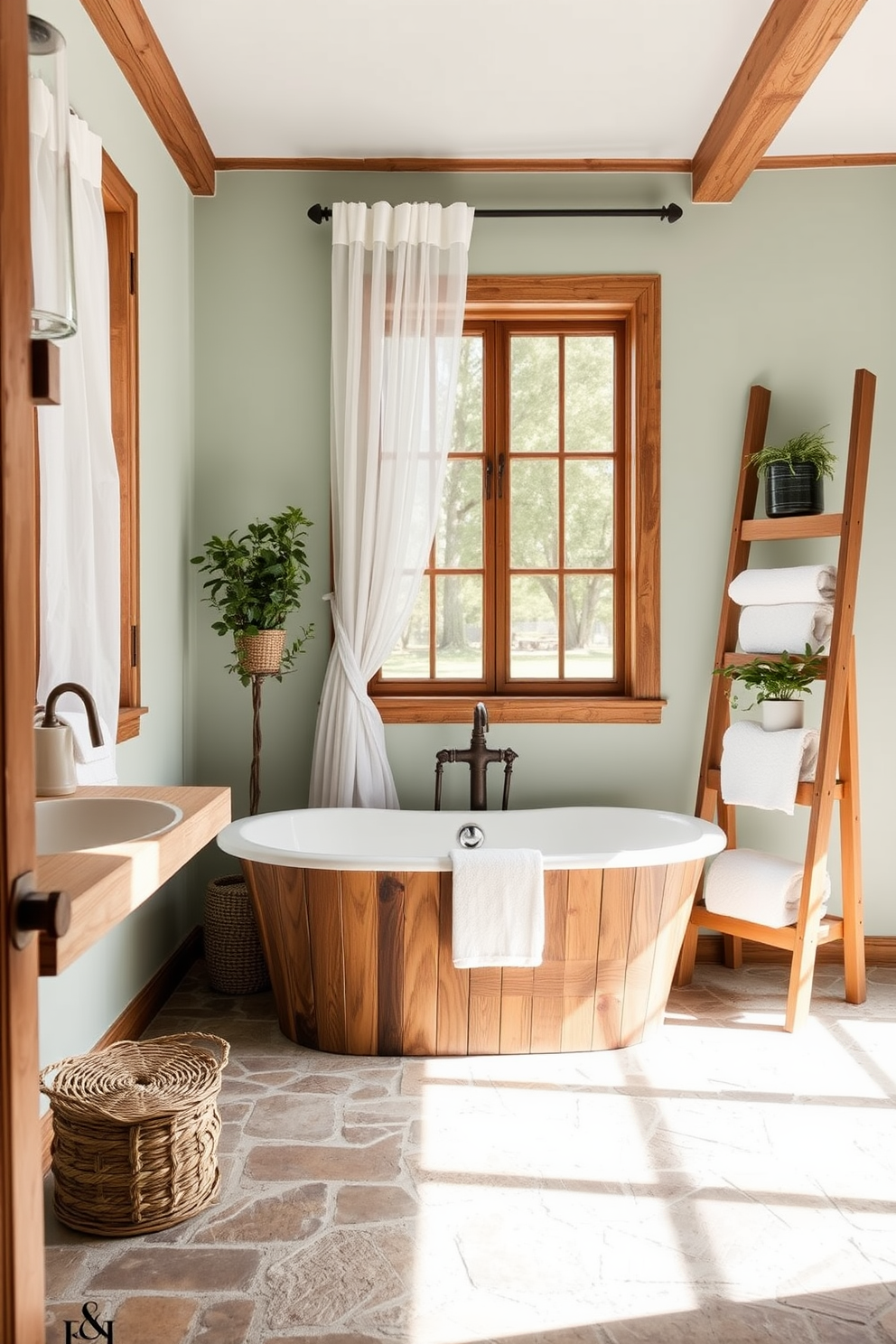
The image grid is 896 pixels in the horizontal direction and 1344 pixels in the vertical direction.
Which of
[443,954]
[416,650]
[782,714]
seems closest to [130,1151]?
[443,954]

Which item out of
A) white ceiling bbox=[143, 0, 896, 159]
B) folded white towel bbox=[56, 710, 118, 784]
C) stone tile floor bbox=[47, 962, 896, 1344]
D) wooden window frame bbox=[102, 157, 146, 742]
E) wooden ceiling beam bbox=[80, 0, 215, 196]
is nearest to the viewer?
stone tile floor bbox=[47, 962, 896, 1344]

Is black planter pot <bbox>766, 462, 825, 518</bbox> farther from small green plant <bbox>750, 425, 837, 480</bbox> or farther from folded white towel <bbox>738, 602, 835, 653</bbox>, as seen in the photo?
folded white towel <bbox>738, 602, 835, 653</bbox>

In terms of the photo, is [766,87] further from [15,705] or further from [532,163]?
[15,705]

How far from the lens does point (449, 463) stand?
3.80 metres

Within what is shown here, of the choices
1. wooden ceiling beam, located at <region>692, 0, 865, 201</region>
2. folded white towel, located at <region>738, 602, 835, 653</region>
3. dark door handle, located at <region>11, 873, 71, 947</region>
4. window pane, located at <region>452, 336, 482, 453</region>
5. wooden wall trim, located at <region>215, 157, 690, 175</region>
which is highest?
wooden wall trim, located at <region>215, 157, 690, 175</region>

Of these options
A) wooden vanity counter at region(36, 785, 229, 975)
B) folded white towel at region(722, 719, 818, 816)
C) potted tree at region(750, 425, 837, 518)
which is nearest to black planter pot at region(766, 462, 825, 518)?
potted tree at region(750, 425, 837, 518)

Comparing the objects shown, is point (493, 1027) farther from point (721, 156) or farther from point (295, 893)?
point (721, 156)

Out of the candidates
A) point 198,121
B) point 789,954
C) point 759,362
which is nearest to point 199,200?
point 198,121

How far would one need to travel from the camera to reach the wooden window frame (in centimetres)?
294

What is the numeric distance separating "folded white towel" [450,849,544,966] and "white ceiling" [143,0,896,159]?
7.27ft

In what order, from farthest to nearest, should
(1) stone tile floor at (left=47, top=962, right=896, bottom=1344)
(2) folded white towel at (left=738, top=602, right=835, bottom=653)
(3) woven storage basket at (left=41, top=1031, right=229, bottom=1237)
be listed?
(2) folded white towel at (left=738, top=602, right=835, bottom=653) < (3) woven storage basket at (left=41, top=1031, right=229, bottom=1237) < (1) stone tile floor at (left=47, top=962, right=896, bottom=1344)

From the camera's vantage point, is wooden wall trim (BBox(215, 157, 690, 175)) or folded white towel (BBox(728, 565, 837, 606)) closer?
folded white towel (BBox(728, 565, 837, 606))

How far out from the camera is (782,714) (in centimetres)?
333

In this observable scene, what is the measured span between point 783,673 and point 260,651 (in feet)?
5.51
